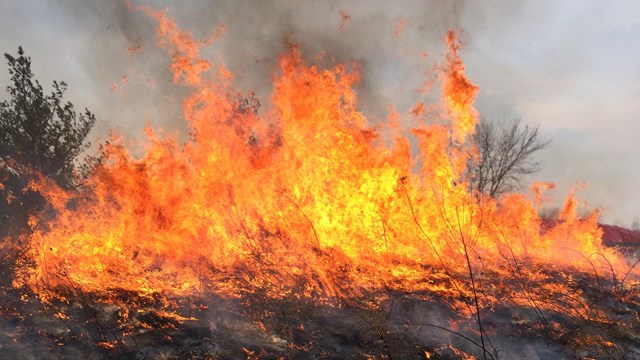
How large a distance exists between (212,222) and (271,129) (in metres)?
3.05

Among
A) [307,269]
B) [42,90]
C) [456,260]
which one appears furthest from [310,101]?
[42,90]

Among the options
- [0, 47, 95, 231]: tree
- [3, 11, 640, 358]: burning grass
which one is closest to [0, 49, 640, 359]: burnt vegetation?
[3, 11, 640, 358]: burning grass

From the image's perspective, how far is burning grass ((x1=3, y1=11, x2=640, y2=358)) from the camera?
605cm

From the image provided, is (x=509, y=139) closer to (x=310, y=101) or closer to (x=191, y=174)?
(x=310, y=101)

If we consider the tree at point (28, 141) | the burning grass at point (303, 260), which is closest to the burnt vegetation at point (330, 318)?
the burning grass at point (303, 260)

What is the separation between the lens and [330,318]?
6.62 m

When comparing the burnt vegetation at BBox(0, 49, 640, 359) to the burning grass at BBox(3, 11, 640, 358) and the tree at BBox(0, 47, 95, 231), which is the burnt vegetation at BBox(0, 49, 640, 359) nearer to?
the burning grass at BBox(3, 11, 640, 358)

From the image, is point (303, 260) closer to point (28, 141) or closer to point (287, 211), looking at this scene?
point (287, 211)

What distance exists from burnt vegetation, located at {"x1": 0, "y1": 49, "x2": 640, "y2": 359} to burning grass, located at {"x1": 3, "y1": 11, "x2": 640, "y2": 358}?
3 centimetres

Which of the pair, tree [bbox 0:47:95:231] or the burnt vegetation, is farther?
tree [bbox 0:47:95:231]

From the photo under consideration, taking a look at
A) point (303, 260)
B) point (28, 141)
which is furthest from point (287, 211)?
point (28, 141)

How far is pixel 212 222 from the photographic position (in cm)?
905

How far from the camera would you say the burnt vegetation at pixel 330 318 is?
18.2 ft

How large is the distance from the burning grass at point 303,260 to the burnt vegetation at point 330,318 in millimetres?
33
